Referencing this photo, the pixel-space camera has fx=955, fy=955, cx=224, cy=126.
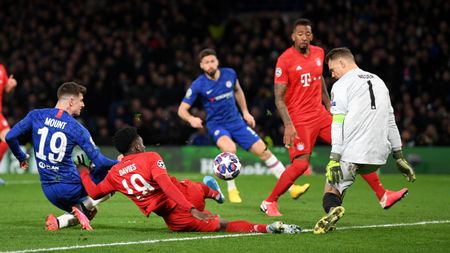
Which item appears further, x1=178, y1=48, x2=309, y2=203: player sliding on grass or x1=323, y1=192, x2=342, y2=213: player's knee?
x1=178, y1=48, x2=309, y2=203: player sliding on grass

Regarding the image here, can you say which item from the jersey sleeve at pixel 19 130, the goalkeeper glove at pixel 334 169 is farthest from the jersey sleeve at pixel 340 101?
the jersey sleeve at pixel 19 130

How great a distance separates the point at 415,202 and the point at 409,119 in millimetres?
8107

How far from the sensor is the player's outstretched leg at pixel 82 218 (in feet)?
34.0

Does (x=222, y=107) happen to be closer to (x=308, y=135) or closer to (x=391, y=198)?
(x=308, y=135)

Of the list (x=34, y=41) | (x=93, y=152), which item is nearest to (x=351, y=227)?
(x=93, y=152)

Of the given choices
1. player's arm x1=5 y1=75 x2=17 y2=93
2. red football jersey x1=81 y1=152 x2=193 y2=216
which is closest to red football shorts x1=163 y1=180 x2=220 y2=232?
red football jersey x1=81 y1=152 x2=193 y2=216

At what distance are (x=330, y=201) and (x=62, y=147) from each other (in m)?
3.08

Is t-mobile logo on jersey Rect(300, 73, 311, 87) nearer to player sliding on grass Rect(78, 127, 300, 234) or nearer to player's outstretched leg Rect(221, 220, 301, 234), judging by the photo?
player sliding on grass Rect(78, 127, 300, 234)

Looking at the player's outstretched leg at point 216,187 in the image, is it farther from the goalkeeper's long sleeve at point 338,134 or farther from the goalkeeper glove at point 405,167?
the goalkeeper glove at point 405,167

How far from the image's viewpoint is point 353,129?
374 inches

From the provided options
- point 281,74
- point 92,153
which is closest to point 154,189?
point 92,153

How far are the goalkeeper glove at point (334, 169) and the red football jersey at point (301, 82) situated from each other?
9.24 feet

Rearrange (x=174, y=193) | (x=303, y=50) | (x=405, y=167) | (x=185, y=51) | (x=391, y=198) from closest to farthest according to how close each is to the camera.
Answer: (x=174, y=193)
(x=405, y=167)
(x=391, y=198)
(x=303, y=50)
(x=185, y=51)

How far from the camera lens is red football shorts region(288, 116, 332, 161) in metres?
12.0
